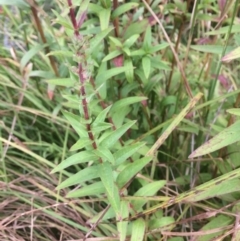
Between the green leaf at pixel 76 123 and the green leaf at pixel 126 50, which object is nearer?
the green leaf at pixel 76 123

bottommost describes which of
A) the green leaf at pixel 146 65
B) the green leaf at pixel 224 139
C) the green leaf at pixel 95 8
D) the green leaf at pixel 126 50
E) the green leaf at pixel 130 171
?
the green leaf at pixel 130 171

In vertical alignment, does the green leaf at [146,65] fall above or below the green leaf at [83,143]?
above

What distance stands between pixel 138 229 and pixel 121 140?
0.28m

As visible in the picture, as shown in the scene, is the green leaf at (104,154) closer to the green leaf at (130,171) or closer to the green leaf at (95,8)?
the green leaf at (130,171)

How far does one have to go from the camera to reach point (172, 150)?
1.31 metres

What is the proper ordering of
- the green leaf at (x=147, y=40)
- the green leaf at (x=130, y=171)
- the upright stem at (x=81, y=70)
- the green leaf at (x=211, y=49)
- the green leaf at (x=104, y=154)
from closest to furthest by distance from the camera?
1. the upright stem at (x=81, y=70)
2. the green leaf at (x=104, y=154)
3. the green leaf at (x=130, y=171)
4. the green leaf at (x=211, y=49)
5. the green leaf at (x=147, y=40)

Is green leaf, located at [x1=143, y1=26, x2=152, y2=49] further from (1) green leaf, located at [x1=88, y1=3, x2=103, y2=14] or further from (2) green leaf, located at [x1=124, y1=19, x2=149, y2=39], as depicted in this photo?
(1) green leaf, located at [x1=88, y1=3, x2=103, y2=14]

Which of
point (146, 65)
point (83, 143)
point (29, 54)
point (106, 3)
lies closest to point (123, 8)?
point (106, 3)

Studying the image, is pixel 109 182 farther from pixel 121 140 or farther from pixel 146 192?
pixel 121 140

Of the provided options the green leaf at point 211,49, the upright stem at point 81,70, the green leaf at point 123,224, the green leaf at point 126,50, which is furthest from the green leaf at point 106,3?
the green leaf at point 123,224

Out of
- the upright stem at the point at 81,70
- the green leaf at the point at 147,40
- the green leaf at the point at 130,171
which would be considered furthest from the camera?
the green leaf at the point at 147,40

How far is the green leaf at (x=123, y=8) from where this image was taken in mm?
1076

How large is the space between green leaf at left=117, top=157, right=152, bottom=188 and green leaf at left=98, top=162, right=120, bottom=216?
0.19ft

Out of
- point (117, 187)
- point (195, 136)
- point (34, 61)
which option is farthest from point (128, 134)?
point (34, 61)
